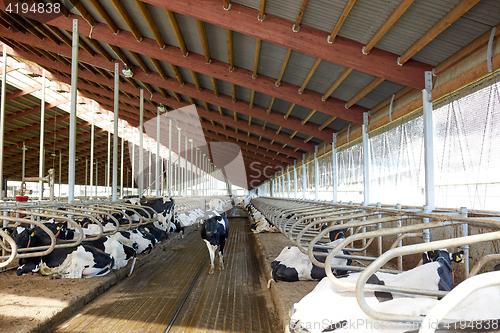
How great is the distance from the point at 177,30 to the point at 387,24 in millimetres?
4358

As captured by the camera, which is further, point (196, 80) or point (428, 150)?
point (196, 80)

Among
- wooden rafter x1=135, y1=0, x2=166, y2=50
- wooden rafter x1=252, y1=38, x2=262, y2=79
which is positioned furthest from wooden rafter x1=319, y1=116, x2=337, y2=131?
wooden rafter x1=135, y1=0, x2=166, y2=50

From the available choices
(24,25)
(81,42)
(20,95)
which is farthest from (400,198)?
(20,95)

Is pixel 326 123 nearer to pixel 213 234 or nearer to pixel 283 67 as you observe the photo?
pixel 283 67

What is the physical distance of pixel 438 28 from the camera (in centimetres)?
465

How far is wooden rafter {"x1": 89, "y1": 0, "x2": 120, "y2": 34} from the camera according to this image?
734 centimetres

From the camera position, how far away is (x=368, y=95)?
25.3 feet

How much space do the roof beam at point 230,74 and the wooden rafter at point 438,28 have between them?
3005 millimetres

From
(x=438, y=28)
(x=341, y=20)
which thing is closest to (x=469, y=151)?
(x=438, y=28)

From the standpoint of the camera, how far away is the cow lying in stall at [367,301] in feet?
6.36

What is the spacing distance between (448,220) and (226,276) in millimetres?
3498

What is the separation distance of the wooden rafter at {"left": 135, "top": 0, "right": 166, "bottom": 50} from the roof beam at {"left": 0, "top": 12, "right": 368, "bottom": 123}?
33 centimetres
